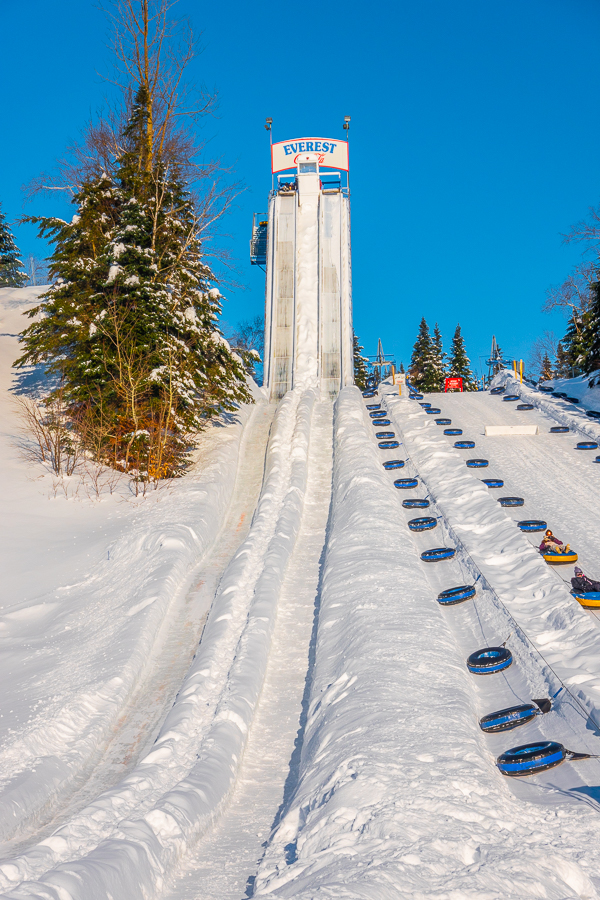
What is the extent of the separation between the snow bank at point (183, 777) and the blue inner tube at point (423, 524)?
8.10 feet

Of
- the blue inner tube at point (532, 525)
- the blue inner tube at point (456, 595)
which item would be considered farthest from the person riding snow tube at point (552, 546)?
the blue inner tube at point (456, 595)

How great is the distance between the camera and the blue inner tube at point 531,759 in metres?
4.88

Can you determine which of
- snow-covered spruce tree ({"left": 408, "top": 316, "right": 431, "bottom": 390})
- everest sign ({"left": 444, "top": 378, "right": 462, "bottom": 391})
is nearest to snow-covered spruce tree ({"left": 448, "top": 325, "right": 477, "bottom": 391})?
snow-covered spruce tree ({"left": 408, "top": 316, "right": 431, "bottom": 390})

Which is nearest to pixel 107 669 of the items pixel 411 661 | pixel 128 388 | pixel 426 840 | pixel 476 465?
pixel 411 661

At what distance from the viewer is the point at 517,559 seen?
9102 millimetres

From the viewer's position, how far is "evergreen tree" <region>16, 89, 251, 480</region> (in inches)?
546

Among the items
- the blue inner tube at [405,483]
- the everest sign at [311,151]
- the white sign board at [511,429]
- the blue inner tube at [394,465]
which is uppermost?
the everest sign at [311,151]

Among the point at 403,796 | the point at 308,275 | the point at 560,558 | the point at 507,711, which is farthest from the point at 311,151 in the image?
the point at 403,796

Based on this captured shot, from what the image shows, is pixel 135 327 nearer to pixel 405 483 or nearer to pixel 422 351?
pixel 405 483

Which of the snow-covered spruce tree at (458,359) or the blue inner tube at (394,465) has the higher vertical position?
the snow-covered spruce tree at (458,359)

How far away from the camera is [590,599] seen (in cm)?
788

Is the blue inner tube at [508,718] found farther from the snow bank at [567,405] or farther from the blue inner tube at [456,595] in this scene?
the snow bank at [567,405]

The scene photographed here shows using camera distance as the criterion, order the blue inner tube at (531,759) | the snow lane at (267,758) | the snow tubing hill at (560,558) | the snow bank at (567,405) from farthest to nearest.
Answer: the snow bank at (567,405), the snow tubing hill at (560,558), the blue inner tube at (531,759), the snow lane at (267,758)

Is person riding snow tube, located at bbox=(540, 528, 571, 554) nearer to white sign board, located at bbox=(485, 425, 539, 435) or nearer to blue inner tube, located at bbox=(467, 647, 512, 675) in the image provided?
blue inner tube, located at bbox=(467, 647, 512, 675)
